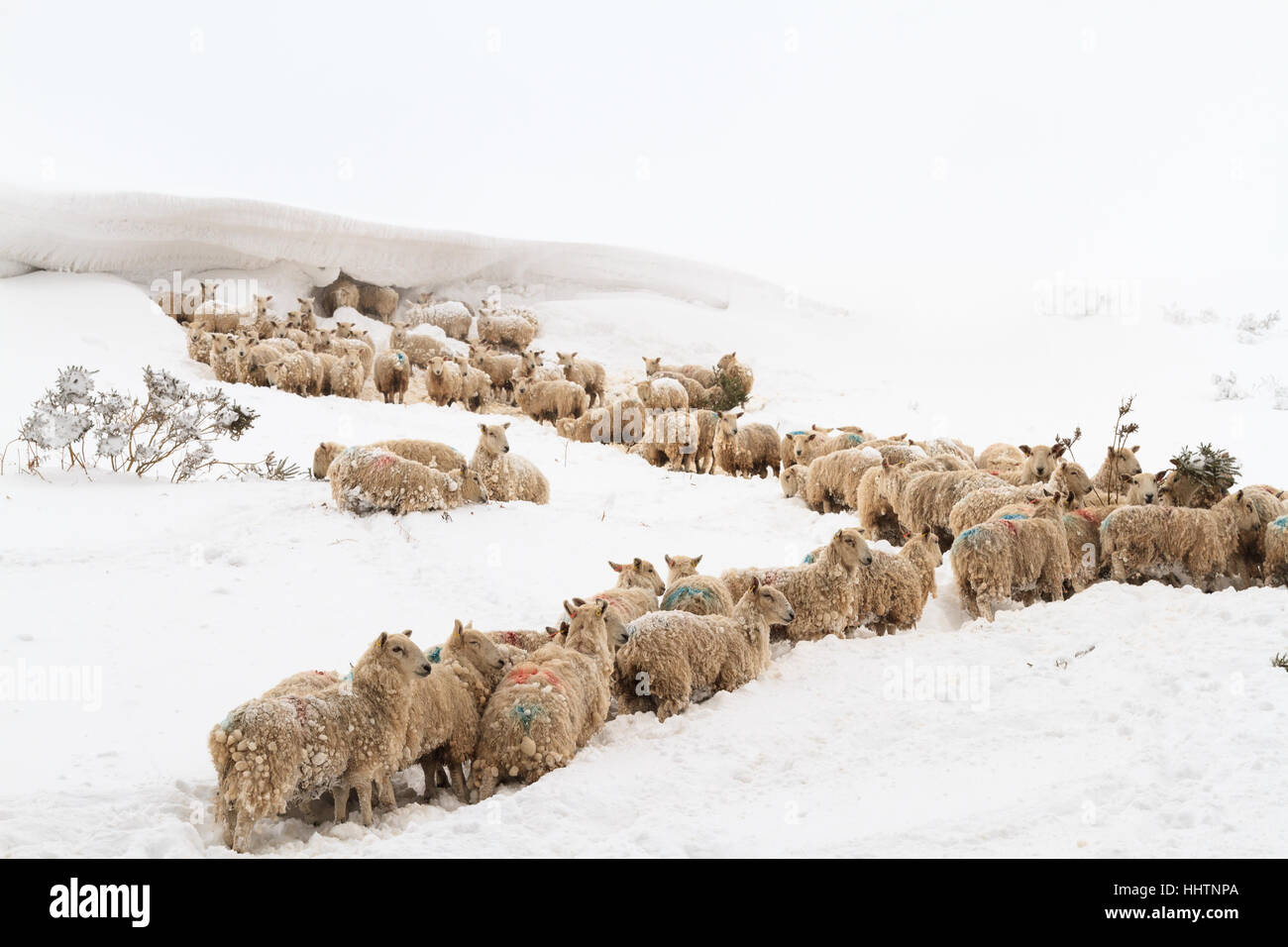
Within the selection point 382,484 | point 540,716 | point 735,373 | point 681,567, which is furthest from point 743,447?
point 540,716

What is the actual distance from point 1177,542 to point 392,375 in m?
13.2

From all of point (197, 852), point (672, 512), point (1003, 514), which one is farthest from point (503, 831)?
point (672, 512)

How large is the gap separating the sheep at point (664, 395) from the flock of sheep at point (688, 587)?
3.18 meters

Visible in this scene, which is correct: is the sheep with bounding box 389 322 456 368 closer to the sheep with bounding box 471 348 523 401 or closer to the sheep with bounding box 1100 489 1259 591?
the sheep with bounding box 471 348 523 401

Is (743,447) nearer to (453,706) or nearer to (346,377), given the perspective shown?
(346,377)

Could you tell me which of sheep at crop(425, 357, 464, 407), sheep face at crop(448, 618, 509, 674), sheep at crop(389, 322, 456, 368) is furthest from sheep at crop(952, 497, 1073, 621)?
sheep at crop(389, 322, 456, 368)

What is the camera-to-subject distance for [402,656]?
5.39m

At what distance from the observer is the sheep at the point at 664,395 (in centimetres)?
1906

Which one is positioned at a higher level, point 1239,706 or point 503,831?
point 1239,706

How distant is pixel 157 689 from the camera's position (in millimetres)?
6352

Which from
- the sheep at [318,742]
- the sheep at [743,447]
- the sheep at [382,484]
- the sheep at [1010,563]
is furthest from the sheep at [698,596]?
the sheep at [743,447]

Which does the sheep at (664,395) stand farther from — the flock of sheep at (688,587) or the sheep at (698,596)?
the sheep at (698,596)

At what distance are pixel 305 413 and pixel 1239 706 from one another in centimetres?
1155

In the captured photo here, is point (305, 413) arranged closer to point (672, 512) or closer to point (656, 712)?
point (672, 512)
